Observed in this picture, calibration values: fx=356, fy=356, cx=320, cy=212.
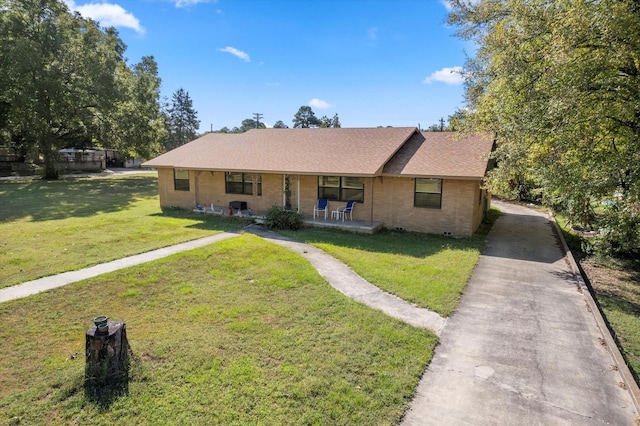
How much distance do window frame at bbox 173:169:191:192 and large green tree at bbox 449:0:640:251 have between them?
14.6m

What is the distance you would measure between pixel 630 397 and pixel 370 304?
4051mm

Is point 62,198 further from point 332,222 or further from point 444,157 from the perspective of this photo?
point 444,157

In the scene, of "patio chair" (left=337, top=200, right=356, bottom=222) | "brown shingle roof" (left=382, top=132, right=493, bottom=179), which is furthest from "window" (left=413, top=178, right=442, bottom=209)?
"patio chair" (left=337, top=200, right=356, bottom=222)

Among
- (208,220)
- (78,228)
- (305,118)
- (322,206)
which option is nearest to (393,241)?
(322,206)

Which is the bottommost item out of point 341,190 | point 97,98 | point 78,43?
point 341,190

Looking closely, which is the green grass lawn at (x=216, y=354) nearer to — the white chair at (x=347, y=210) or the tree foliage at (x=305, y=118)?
the white chair at (x=347, y=210)

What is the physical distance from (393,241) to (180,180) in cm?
1210

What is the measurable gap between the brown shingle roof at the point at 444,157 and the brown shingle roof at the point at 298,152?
55 cm

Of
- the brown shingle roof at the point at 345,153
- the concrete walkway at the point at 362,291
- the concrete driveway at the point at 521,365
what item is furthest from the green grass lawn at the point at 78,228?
the concrete driveway at the point at 521,365

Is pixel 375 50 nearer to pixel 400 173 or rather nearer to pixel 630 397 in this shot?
pixel 400 173

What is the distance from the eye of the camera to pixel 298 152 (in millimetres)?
16922

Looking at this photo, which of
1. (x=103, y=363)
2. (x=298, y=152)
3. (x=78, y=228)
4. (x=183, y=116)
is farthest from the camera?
(x=183, y=116)

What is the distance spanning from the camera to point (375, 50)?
913 inches

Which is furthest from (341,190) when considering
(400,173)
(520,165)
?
(520,165)
